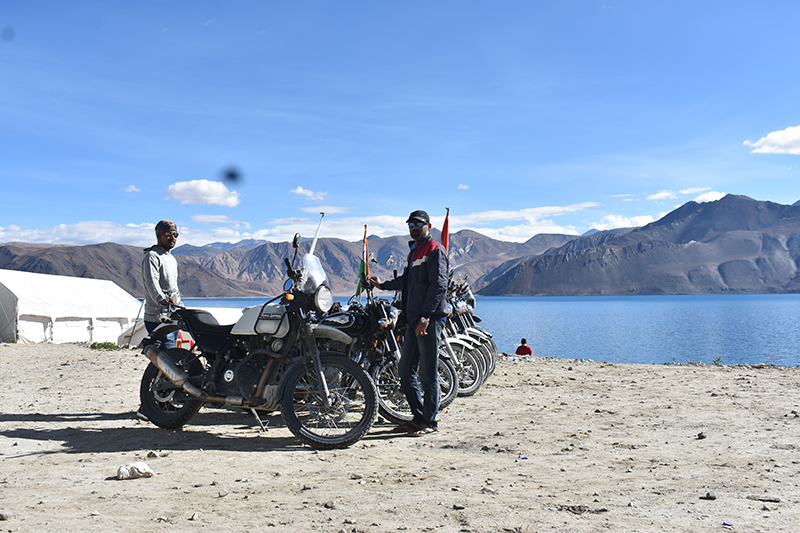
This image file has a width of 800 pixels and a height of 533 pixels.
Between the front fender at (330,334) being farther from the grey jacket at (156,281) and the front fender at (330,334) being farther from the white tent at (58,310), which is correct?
the white tent at (58,310)

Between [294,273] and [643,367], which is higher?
[294,273]

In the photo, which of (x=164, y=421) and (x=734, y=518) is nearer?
(x=734, y=518)

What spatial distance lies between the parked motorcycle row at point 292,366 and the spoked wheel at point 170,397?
0.03 ft

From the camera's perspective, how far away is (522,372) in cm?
1105

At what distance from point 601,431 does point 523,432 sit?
2.65 feet

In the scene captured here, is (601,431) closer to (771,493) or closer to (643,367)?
(771,493)

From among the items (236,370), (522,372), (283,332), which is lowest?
(522,372)

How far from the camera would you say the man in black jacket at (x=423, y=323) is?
17.8 feet

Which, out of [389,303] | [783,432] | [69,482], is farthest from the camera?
[389,303]

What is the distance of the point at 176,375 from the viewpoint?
5.41 metres

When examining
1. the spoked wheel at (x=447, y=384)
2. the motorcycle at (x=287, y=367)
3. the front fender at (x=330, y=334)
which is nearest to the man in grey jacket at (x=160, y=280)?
the motorcycle at (x=287, y=367)

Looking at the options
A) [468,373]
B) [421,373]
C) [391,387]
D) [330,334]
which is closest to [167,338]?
[330,334]

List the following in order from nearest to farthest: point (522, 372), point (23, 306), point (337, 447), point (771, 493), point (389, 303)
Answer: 1. point (771, 493)
2. point (337, 447)
3. point (389, 303)
4. point (522, 372)
5. point (23, 306)

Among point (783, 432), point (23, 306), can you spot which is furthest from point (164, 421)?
point (23, 306)
